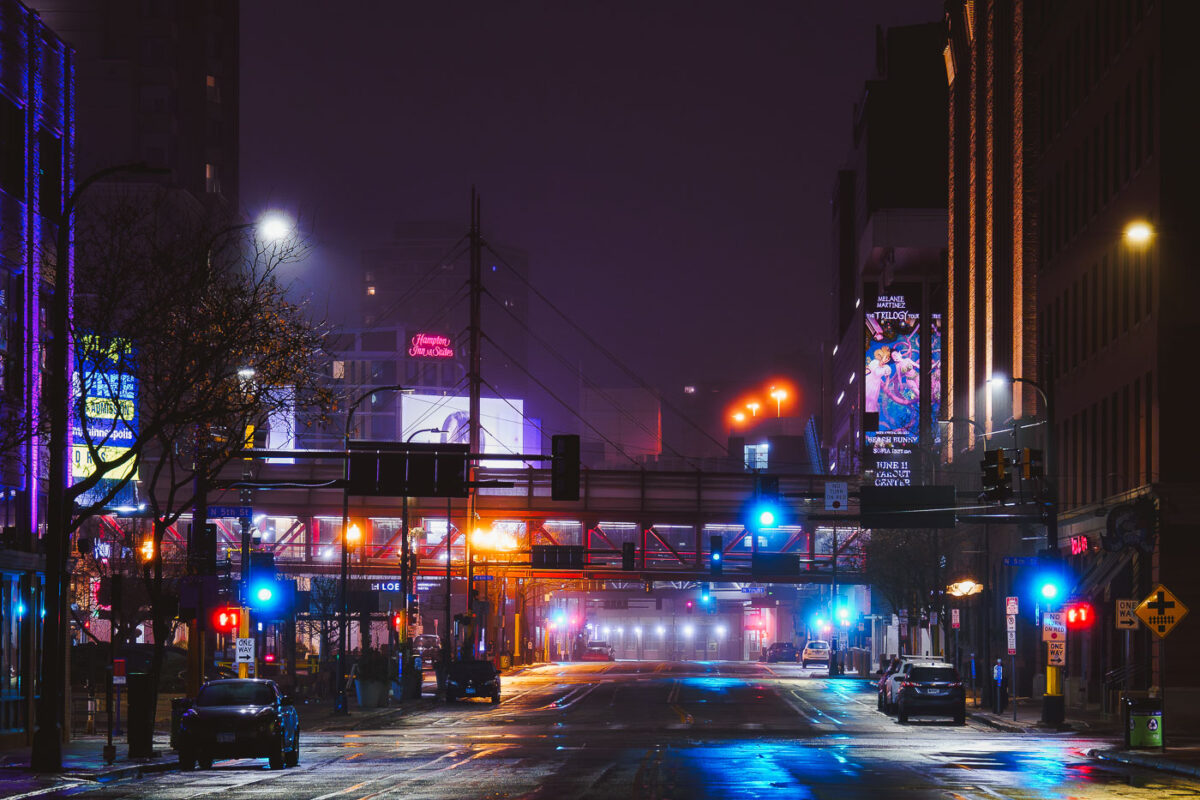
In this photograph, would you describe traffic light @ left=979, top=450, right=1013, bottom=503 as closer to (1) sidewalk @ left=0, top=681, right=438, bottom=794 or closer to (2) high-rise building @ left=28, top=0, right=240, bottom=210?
(1) sidewalk @ left=0, top=681, right=438, bottom=794

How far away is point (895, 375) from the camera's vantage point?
119375 mm

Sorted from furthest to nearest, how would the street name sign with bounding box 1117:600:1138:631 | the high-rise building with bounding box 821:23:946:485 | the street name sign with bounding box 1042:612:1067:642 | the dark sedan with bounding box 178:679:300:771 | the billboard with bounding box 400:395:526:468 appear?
1. the billboard with bounding box 400:395:526:468
2. the high-rise building with bounding box 821:23:946:485
3. the street name sign with bounding box 1042:612:1067:642
4. the street name sign with bounding box 1117:600:1138:631
5. the dark sedan with bounding box 178:679:300:771

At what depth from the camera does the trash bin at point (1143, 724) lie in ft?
121

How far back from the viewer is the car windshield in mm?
33031

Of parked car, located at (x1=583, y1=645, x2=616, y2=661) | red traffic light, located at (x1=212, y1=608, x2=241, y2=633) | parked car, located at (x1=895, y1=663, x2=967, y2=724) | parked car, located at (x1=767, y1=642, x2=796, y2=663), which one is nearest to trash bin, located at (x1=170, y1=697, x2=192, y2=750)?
red traffic light, located at (x1=212, y1=608, x2=241, y2=633)

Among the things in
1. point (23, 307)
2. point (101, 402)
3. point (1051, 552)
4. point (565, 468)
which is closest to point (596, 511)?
point (1051, 552)

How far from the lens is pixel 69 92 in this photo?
139ft

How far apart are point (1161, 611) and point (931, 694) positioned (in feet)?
46.6

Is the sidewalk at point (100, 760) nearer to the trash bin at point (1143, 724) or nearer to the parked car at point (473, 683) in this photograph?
the parked car at point (473, 683)

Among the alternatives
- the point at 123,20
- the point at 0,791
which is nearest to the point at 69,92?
the point at 0,791

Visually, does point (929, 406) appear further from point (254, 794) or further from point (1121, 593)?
point (254, 794)

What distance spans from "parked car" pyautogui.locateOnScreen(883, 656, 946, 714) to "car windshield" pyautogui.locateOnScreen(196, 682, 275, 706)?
2336 cm

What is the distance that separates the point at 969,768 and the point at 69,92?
86.2 ft

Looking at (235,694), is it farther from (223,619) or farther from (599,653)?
(599,653)
